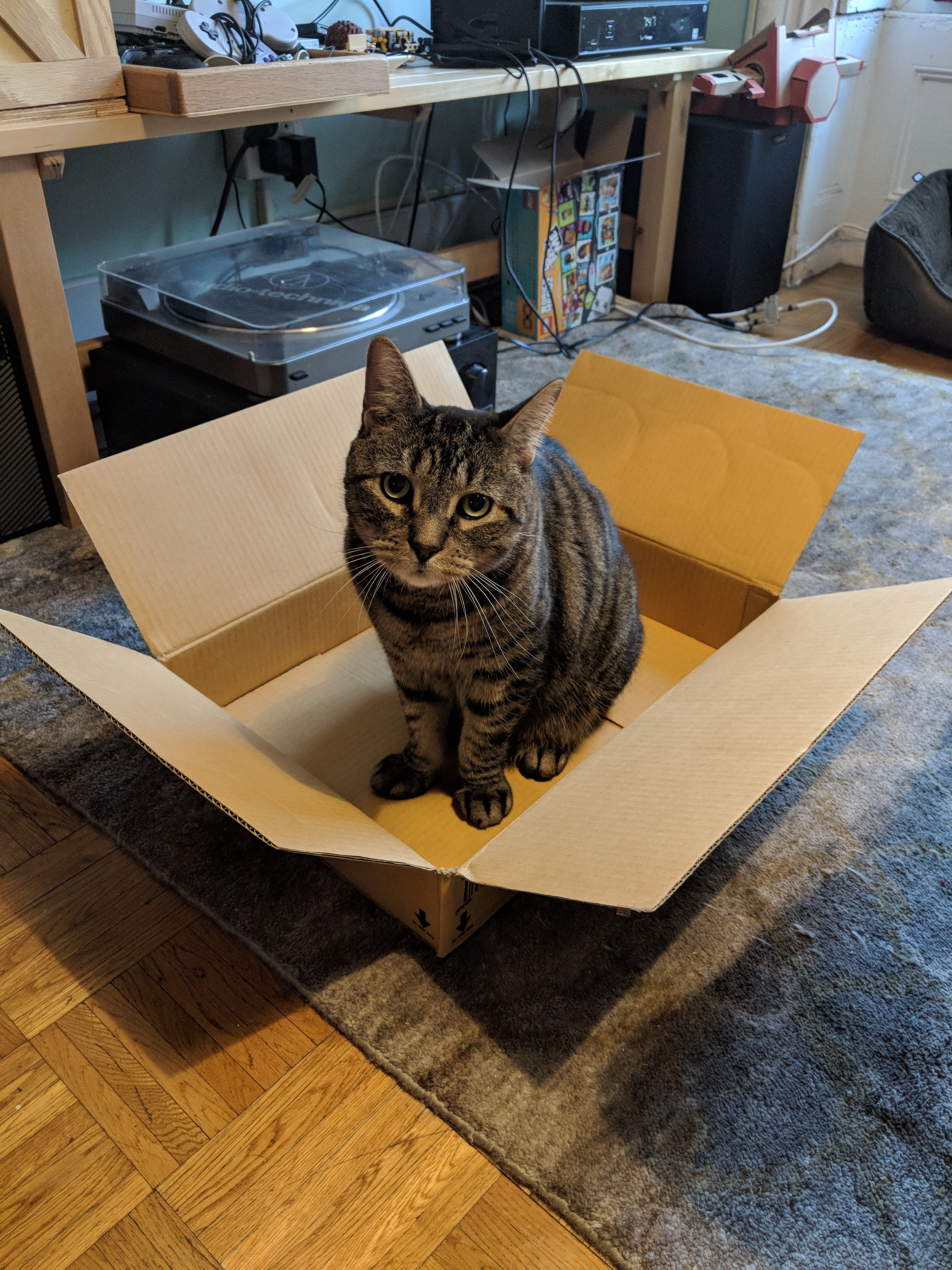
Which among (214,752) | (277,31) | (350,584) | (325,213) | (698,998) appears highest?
(277,31)

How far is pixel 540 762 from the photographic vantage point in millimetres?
1092

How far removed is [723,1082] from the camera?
2.64 feet

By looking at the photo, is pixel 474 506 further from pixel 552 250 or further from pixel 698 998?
pixel 552 250

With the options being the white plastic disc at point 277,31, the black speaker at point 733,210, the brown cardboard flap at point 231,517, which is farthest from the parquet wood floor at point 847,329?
the brown cardboard flap at point 231,517

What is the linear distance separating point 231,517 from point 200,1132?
0.68 metres

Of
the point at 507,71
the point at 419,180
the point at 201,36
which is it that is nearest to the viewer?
the point at 201,36

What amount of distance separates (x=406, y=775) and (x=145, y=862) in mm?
312

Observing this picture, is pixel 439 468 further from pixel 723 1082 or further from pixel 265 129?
pixel 265 129

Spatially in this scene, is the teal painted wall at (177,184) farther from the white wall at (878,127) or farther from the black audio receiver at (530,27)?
the white wall at (878,127)

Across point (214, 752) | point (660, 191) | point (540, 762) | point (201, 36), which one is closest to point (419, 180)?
point (660, 191)

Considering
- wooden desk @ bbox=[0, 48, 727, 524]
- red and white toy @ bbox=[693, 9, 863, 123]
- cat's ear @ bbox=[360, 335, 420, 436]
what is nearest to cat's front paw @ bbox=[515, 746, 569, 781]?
cat's ear @ bbox=[360, 335, 420, 436]

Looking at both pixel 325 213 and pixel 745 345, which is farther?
pixel 745 345

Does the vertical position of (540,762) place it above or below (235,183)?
below

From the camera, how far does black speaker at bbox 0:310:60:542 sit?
145 cm
